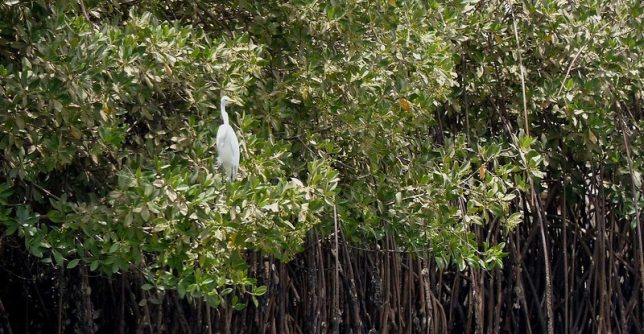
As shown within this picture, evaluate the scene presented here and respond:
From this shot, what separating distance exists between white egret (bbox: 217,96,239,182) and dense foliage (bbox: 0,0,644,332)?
0.07 m

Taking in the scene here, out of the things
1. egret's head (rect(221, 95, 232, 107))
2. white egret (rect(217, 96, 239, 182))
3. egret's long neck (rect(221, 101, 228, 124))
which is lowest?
white egret (rect(217, 96, 239, 182))

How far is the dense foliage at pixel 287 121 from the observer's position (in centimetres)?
364

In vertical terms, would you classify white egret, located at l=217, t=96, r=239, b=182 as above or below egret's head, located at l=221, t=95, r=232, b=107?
below

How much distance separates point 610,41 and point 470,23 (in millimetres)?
590

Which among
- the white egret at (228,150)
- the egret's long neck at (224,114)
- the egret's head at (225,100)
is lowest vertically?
the white egret at (228,150)

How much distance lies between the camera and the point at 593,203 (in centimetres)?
567

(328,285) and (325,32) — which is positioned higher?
(325,32)

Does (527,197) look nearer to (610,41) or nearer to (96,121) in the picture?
(610,41)

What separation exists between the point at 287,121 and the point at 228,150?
2.23 feet

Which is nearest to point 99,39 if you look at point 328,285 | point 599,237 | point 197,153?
point 197,153

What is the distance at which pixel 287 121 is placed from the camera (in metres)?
4.39

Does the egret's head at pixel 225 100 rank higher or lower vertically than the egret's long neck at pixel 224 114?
higher

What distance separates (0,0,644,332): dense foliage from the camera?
3.64 metres

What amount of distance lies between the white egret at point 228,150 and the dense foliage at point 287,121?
7 centimetres
